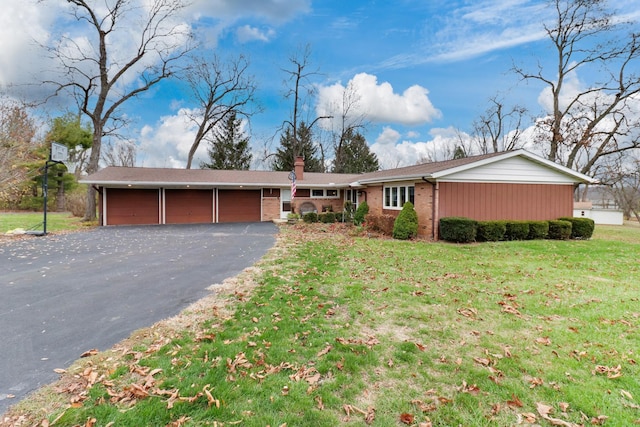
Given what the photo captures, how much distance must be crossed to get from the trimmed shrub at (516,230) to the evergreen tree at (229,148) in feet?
86.3

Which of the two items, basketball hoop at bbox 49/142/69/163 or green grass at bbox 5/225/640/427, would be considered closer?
green grass at bbox 5/225/640/427

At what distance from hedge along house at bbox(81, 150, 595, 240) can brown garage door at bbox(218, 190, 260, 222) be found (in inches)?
2.3

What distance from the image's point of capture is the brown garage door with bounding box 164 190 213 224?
1833 centimetres

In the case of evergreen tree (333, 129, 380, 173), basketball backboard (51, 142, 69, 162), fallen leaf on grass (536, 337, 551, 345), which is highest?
evergreen tree (333, 129, 380, 173)

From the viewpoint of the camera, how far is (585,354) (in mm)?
3244

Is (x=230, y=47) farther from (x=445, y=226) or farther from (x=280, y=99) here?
(x=445, y=226)

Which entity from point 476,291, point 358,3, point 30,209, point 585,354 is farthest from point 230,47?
point 585,354

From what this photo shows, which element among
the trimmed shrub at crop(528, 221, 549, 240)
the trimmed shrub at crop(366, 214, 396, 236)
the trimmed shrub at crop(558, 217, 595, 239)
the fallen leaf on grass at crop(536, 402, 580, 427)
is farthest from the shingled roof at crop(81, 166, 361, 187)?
the fallen leaf on grass at crop(536, 402, 580, 427)

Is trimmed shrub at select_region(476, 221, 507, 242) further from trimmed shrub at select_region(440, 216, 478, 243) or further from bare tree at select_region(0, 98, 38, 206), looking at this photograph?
bare tree at select_region(0, 98, 38, 206)

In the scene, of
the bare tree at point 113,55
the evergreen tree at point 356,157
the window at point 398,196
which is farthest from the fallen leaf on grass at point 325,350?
the evergreen tree at point 356,157

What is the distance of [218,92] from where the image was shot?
84.2ft

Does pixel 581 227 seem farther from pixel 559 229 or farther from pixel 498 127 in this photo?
pixel 498 127

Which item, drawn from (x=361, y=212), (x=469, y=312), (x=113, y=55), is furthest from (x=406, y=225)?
(x=113, y=55)

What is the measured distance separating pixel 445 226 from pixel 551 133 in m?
16.0
